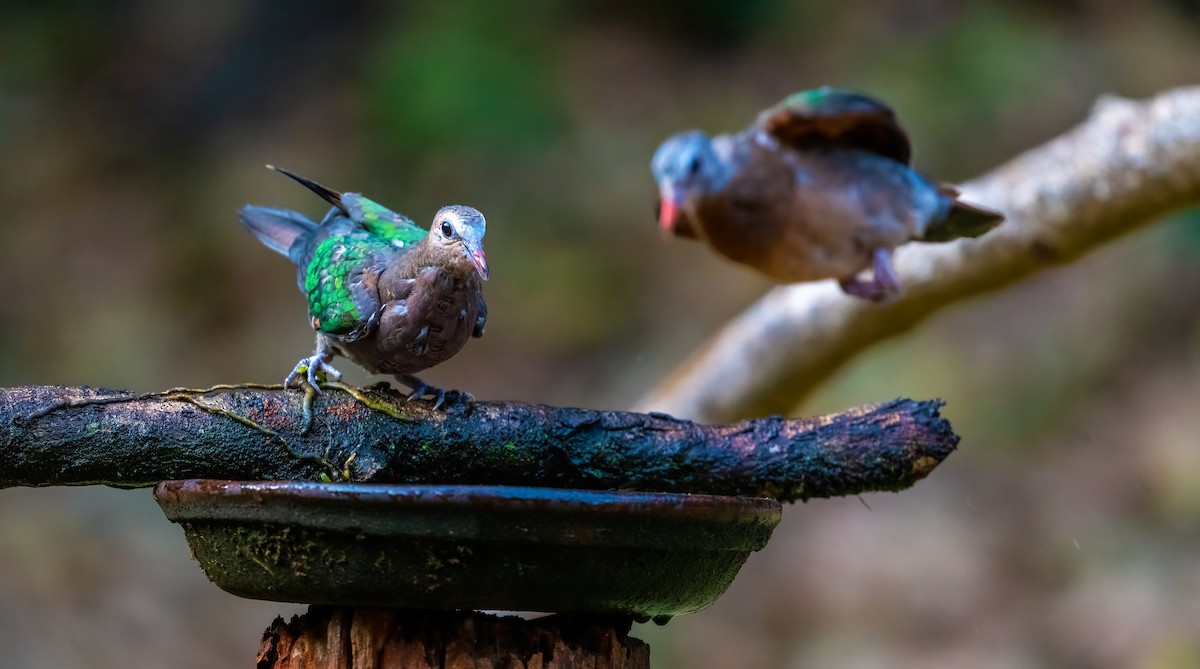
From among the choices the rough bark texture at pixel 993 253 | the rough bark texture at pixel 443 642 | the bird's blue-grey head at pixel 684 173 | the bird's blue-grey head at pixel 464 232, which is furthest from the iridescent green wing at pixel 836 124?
the rough bark texture at pixel 443 642

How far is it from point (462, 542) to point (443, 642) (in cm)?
30

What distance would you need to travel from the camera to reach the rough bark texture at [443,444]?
200 cm

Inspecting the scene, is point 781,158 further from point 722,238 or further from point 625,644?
point 625,644

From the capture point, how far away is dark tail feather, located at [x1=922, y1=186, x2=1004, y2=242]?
3562mm

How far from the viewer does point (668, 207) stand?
3467 mm

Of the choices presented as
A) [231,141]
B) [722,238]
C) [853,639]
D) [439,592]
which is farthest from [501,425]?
[231,141]

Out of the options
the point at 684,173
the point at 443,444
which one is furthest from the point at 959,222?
the point at 443,444

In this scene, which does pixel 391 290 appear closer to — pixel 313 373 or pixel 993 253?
pixel 313 373

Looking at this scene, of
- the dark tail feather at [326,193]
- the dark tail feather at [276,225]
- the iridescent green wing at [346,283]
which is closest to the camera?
the iridescent green wing at [346,283]

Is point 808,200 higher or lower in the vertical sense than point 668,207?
higher

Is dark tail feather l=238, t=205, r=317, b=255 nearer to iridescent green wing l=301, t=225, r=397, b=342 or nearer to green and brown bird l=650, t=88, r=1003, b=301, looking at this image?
iridescent green wing l=301, t=225, r=397, b=342

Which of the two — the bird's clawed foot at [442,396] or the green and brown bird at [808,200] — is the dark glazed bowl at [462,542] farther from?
the green and brown bird at [808,200]

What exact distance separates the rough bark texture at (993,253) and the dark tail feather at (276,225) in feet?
7.36

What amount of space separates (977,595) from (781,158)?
10.6 feet
